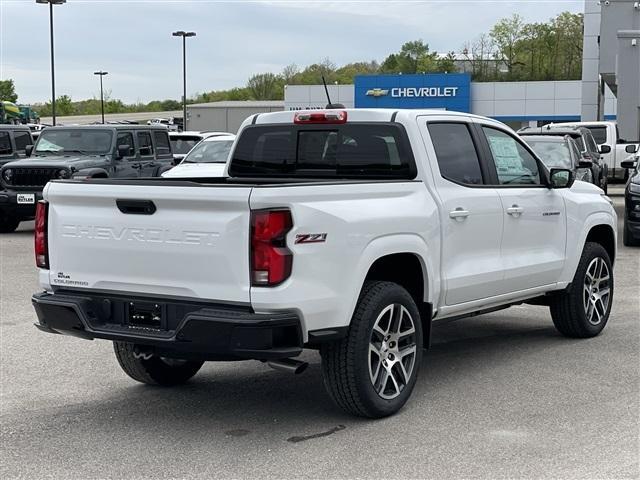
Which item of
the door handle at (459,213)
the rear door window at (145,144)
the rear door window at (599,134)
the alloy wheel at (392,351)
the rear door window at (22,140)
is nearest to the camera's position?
the alloy wheel at (392,351)

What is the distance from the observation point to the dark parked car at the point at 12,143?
60.0ft

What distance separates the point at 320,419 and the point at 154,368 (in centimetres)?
137

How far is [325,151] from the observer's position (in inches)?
256

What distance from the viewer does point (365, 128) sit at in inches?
249

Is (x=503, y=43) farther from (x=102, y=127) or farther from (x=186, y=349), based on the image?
(x=186, y=349)

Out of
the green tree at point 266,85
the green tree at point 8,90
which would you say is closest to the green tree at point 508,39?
the green tree at point 266,85

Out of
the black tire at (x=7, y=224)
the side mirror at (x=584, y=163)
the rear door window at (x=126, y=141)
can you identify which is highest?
the rear door window at (x=126, y=141)

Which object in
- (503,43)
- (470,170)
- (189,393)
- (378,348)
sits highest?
(503,43)

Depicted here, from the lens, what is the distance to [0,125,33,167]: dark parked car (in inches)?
720

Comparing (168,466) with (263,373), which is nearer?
(168,466)

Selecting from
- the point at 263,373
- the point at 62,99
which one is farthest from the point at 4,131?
the point at 62,99

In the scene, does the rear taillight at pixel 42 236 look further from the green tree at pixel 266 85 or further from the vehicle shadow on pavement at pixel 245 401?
the green tree at pixel 266 85

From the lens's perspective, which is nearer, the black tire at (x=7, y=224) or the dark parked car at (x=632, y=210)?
the dark parked car at (x=632, y=210)

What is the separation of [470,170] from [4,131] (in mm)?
14098
